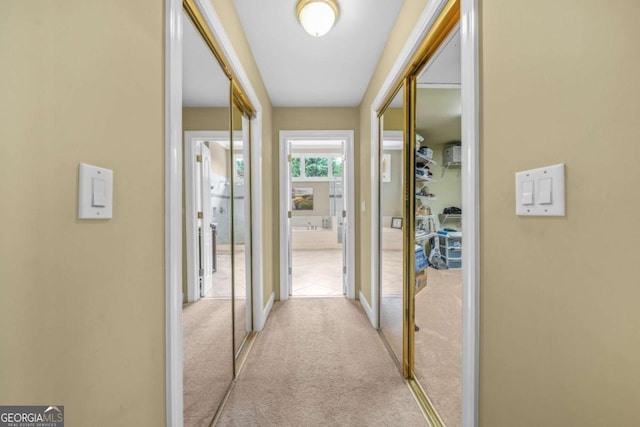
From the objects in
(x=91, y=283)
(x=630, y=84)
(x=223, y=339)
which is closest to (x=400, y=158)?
(x=630, y=84)

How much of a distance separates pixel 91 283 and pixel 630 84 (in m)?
1.15

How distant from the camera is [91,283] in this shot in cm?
63

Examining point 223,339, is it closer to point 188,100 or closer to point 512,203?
point 188,100

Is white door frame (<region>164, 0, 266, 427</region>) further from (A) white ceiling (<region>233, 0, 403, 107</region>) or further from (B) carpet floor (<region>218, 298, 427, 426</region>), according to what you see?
(A) white ceiling (<region>233, 0, 403, 107</region>)

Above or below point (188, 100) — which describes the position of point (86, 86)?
below

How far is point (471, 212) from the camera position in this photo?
969 mm

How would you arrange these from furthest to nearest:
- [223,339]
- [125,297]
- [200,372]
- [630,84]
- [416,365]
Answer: [416,365] < [223,339] < [200,372] < [125,297] < [630,84]

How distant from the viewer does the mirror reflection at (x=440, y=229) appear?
1453mm

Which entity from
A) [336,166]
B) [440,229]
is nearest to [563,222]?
[440,229]

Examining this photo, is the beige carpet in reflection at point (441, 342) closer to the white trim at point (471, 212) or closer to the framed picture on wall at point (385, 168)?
the white trim at point (471, 212)

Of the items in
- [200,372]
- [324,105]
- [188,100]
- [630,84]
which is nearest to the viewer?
[630,84]

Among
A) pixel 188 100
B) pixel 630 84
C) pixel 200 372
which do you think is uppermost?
pixel 188 100

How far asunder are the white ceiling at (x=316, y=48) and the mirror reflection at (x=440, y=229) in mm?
633

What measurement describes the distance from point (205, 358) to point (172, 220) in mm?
928
